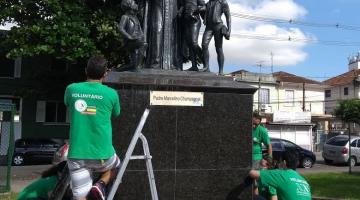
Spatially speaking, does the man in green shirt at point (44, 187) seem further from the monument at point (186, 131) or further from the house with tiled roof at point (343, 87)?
the house with tiled roof at point (343, 87)

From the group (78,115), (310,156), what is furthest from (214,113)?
(310,156)

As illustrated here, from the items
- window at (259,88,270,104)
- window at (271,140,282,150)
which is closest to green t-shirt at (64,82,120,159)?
window at (271,140,282,150)

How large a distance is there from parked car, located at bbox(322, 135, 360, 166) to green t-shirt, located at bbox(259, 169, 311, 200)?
2389 centimetres

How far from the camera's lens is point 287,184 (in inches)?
238

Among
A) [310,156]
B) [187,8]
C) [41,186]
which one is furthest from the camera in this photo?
[310,156]

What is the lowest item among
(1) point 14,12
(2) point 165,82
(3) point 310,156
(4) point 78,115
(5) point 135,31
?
(3) point 310,156

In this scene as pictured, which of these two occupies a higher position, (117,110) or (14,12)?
(14,12)

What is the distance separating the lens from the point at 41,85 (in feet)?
99.5

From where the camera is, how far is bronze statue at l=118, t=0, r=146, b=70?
26.4 ft

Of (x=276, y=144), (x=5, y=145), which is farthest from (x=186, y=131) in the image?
(x=5, y=145)

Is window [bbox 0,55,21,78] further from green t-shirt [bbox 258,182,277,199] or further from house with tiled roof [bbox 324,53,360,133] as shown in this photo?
house with tiled roof [bbox 324,53,360,133]

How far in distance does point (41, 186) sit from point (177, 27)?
13.7 ft

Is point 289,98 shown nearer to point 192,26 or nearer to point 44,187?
point 192,26

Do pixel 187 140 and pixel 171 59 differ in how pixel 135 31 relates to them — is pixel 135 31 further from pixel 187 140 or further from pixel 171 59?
pixel 187 140
